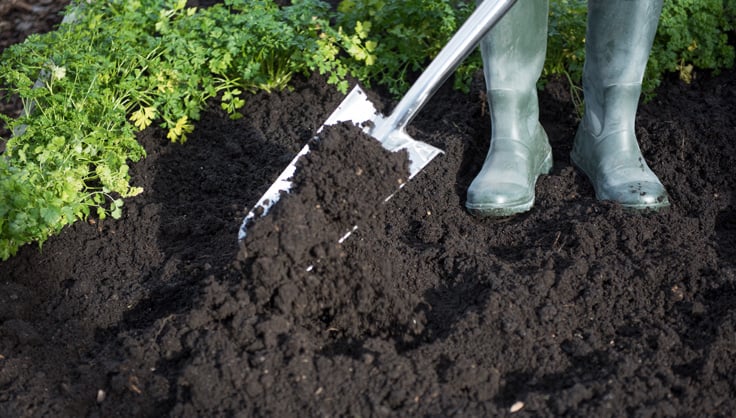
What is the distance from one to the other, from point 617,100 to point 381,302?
127 centimetres

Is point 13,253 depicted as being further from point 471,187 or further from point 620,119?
point 620,119

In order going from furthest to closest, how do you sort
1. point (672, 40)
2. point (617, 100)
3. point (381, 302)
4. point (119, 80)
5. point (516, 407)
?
point (672, 40) < point (119, 80) < point (617, 100) < point (381, 302) < point (516, 407)

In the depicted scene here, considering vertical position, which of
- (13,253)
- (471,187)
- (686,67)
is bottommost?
(686,67)

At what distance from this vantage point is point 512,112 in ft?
10.1

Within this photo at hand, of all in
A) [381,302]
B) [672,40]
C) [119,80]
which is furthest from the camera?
[672,40]

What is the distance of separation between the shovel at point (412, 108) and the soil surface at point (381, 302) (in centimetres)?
9

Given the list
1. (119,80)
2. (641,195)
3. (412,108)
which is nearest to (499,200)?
(641,195)

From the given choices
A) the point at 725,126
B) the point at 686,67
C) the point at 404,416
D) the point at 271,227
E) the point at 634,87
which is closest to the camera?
the point at 404,416

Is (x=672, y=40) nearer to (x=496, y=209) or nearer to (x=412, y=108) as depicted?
(x=496, y=209)

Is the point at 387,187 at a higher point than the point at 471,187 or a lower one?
higher

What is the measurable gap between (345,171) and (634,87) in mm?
1244

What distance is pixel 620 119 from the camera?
3043 mm

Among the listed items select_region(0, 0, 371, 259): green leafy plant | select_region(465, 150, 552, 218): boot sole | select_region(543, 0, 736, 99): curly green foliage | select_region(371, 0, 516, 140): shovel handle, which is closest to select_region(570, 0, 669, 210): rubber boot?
select_region(465, 150, 552, 218): boot sole

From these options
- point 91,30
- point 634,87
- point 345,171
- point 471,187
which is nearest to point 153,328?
point 345,171
